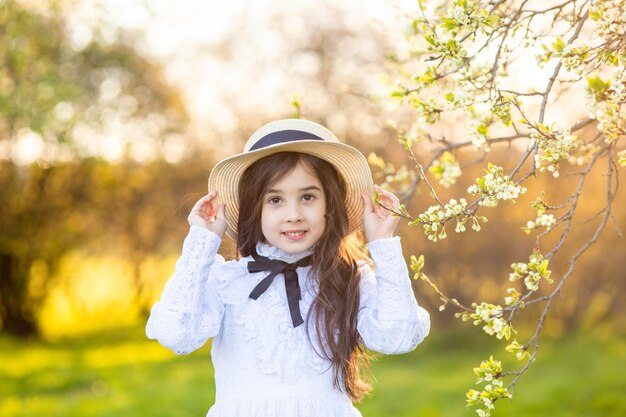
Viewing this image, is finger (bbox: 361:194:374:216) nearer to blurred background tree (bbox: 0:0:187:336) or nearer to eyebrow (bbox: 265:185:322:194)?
eyebrow (bbox: 265:185:322:194)

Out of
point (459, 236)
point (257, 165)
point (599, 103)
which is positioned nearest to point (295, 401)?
point (257, 165)

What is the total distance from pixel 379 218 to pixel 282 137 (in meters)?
0.40

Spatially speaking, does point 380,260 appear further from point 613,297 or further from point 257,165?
point 613,297

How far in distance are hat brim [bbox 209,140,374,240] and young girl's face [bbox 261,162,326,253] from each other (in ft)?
0.31

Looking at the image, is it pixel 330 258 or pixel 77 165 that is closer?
pixel 330 258

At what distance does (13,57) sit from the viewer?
7.36m

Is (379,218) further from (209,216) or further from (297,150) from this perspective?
(209,216)

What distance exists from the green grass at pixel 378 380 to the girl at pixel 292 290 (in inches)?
127

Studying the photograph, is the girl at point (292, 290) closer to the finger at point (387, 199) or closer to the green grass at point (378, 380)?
the finger at point (387, 199)

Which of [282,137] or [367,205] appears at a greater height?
[282,137]

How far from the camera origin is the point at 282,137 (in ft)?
8.39

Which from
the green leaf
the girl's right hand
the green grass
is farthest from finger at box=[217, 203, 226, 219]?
the green grass

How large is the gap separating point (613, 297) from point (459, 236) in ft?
5.26

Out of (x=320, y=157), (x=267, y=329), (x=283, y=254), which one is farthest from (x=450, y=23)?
(x=267, y=329)
